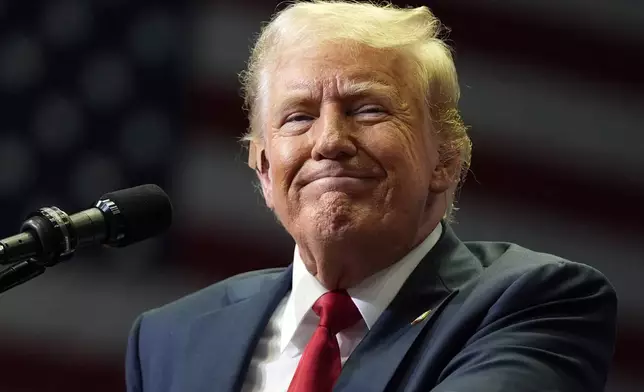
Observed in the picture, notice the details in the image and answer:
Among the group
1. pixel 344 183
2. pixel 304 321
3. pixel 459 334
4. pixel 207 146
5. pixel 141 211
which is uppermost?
pixel 141 211

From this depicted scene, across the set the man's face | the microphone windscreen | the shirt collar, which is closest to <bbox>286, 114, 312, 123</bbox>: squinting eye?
the man's face

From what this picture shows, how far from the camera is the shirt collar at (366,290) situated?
1.89 meters

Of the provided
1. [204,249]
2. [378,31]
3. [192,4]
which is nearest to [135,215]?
[378,31]

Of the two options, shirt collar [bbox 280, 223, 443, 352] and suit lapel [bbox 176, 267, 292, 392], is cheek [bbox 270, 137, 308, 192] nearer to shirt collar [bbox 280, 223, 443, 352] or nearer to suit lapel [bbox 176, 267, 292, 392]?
shirt collar [bbox 280, 223, 443, 352]

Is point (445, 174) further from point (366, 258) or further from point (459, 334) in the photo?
point (459, 334)

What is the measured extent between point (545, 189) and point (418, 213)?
3.33 ft

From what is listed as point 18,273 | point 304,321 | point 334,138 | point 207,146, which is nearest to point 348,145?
point 334,138

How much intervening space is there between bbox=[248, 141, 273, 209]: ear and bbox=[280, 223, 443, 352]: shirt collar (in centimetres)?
14

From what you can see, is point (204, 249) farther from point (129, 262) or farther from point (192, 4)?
point (192, 4)

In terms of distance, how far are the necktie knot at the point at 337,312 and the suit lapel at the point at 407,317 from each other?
2.9 inches

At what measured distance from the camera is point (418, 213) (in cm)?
194

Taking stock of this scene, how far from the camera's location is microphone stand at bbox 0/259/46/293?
140 centimetres

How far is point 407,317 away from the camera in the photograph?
6.00ft

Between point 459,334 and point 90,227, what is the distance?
62 cm
